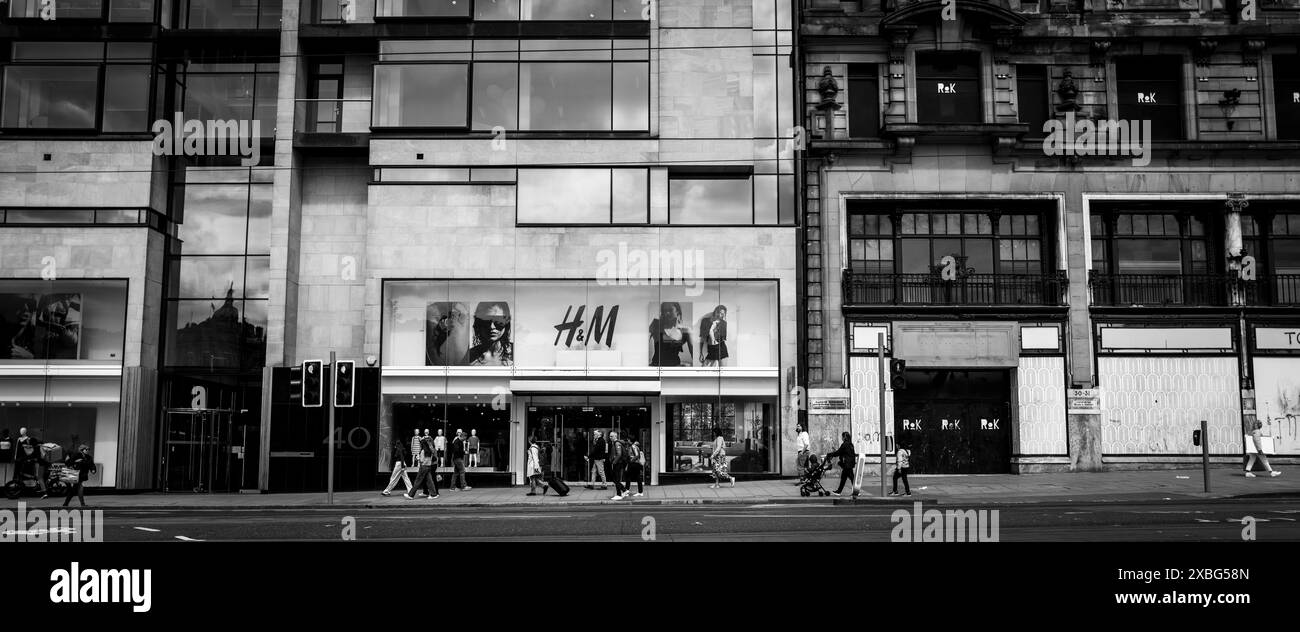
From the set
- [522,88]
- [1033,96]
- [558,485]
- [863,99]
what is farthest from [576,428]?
[1033,96]

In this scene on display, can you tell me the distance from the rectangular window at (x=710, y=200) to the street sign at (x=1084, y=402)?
37.6 ft

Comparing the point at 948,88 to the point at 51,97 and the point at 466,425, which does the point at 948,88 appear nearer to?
the point at 466,425

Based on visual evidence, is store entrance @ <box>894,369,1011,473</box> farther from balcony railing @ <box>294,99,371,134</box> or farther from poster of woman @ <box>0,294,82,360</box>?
poster of woman @ <box>0,294,82,360</box>

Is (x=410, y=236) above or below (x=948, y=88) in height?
below

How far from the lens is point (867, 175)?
30688mm

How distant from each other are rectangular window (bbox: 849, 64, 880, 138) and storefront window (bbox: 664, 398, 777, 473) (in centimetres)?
960

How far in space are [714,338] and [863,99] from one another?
30.6ft

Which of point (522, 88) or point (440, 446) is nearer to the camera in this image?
point (440, 446)

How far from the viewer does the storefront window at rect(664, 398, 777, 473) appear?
30.0 m

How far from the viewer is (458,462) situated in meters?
27.9

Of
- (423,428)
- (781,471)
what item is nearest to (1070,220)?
(781,471)
